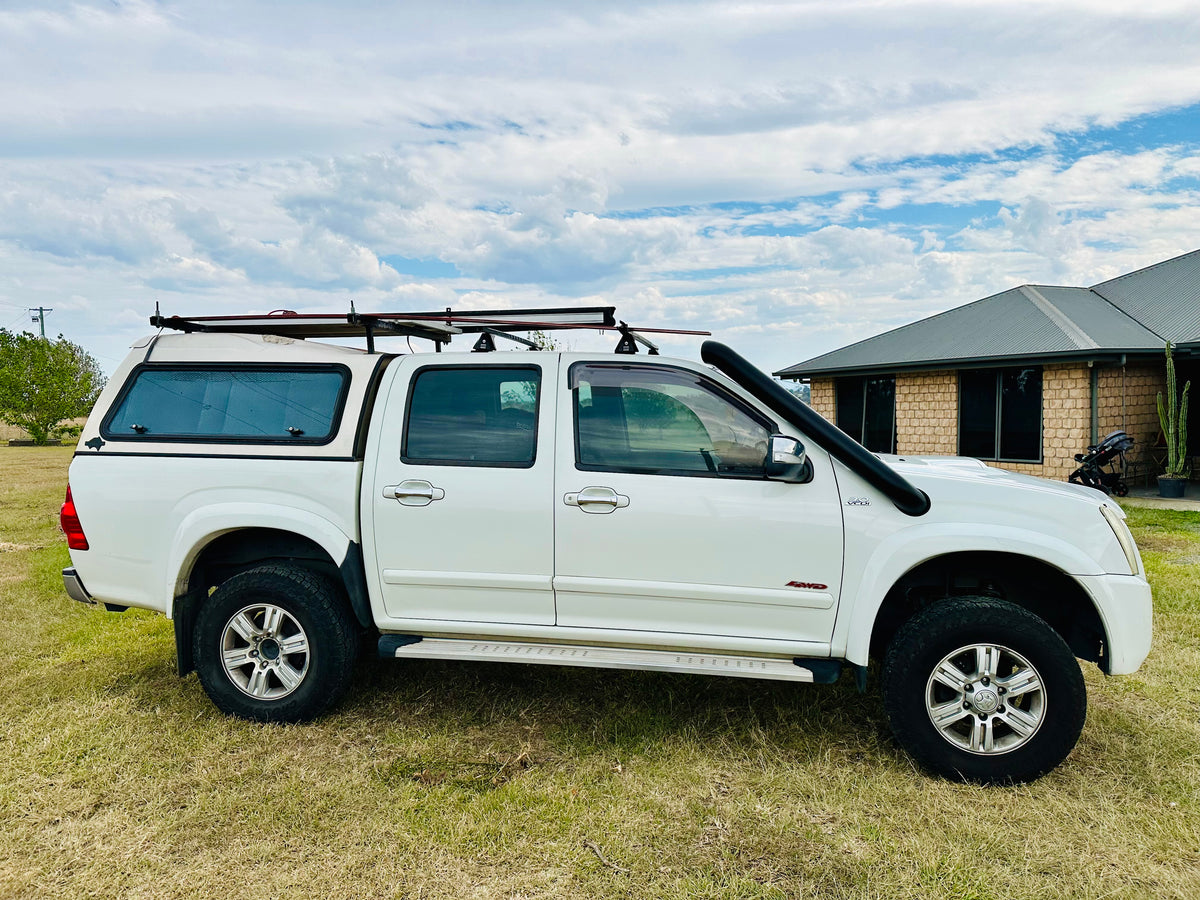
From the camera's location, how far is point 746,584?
3879 millimetres

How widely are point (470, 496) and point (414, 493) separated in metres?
0.29

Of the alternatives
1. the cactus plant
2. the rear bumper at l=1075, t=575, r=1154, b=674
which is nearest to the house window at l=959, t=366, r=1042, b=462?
the cactus plant

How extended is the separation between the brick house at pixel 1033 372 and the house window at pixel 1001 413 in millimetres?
20

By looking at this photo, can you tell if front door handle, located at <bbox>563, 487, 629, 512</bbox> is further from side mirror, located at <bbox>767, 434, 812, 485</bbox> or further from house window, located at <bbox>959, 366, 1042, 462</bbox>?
house window, located at <bbox>959, 366, 1042, 462</bbox>

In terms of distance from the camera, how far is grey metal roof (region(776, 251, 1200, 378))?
1459 cm

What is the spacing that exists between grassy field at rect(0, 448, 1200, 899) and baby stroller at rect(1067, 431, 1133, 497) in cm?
909

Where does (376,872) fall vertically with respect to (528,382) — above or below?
below

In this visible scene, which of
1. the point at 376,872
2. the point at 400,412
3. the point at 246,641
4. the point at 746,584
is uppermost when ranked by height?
the point at 400,412

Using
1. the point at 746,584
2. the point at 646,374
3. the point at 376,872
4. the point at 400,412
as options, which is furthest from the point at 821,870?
the point at 400,412

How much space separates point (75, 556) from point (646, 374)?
10.9ft

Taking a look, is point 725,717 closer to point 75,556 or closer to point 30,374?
point 75,556

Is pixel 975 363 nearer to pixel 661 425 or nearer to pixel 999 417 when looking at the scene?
pixel 999 417

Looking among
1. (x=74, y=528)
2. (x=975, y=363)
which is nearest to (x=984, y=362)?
(x=975, y=363)

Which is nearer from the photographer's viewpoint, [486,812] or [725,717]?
[486,812]
